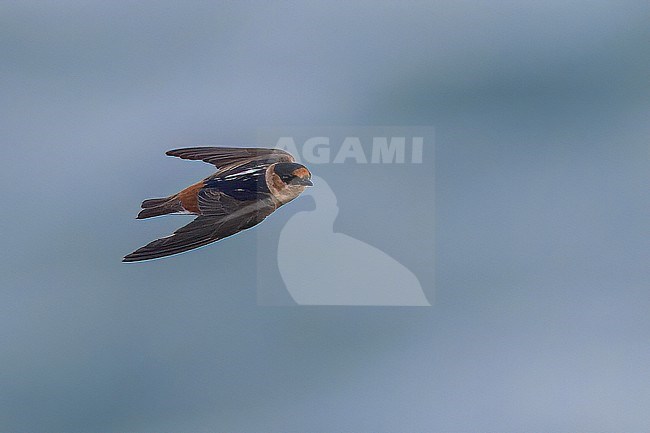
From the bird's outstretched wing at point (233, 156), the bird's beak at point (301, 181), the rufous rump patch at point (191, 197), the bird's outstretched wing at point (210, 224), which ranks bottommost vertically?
the bird's outstretched wing at point (210, 224)

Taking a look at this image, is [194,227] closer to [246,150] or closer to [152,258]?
[152,258]

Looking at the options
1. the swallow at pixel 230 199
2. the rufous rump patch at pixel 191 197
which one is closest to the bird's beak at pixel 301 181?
the swallow at pixel 230 199

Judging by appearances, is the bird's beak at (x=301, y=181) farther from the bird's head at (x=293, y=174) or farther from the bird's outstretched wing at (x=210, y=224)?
the bird's outstretched wing at (x=210, y=224)

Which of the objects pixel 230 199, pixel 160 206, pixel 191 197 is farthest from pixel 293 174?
pixel 160 206

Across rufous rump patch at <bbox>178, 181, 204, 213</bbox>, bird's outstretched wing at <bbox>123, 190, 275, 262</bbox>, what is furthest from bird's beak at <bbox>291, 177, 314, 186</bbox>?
rufous rump patch at <bbox>178, 181, 204, 213</bbox>

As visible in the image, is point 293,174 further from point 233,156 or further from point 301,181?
point 233,156

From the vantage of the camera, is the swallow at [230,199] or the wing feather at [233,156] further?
the wing feather at [233,156]

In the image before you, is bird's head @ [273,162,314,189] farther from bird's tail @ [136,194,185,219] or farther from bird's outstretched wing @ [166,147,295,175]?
bird's tail @ [136,194,185,219]
